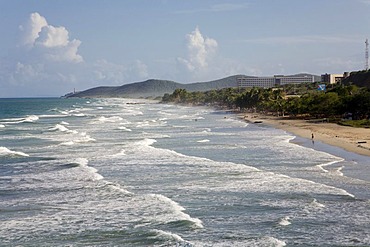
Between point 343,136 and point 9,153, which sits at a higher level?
point 9,153

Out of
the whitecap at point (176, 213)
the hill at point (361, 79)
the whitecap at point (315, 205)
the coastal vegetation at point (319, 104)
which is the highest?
the hill at point (361, 79)

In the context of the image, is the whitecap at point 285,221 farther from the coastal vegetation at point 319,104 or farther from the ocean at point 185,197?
the coastal vegetation at point 319,104

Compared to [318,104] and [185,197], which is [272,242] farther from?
[318,104]

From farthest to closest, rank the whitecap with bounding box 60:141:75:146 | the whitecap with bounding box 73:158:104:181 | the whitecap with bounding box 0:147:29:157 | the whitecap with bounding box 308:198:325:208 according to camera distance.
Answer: the whitecap with bounding box 60:141:75:146 < the whitecap with bounding box 0:147:29:157 < the whitecap with bounding box 73:158:104:181 < the whitecap with bounding box 308:198:325:208

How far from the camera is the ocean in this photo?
17.4 m

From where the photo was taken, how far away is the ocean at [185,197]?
685 inches

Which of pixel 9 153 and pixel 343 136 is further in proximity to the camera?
pixel 343 136

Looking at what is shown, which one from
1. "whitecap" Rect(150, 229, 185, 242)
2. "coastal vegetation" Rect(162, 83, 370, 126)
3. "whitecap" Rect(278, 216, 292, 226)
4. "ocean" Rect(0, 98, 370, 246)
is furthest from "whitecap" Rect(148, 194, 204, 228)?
"coastal vegetation" Rect(162, 83, 370, 126)

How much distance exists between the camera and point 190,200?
73.3ft

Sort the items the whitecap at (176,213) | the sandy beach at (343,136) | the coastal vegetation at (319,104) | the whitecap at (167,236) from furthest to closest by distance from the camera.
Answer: the coastal vegetation at (319,104) → the sandy beach at (343,136) → the whitecap at (176,213) → the whitecap at (167,236)

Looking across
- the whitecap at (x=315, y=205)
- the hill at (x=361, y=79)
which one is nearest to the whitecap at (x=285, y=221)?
the whitecap at (x=315, y=205)

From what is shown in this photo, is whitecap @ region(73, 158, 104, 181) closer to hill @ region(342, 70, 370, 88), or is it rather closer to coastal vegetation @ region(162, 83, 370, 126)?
coastal vegetation @ region(162, 83, 370, 126)

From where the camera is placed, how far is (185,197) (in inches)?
902

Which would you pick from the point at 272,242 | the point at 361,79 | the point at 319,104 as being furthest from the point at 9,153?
the point at 361,79
